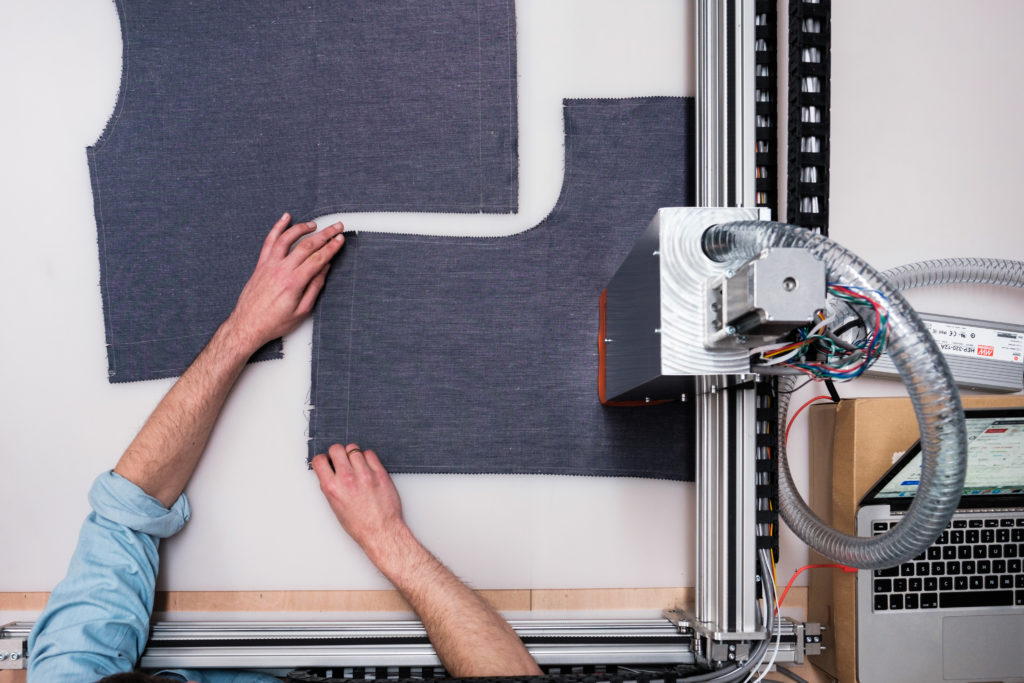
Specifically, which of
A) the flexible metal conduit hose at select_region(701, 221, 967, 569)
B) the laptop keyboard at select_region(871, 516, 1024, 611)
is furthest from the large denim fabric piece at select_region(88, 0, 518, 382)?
the laptop keyboard at select_region(871, 516, 1024, 611)

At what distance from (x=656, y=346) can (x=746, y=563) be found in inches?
23.8

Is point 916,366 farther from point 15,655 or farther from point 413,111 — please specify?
point 15,655

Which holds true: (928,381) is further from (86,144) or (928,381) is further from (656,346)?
(86,144)

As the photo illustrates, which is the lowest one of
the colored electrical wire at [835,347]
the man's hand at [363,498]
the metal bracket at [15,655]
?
the metal bracket at [15,655]

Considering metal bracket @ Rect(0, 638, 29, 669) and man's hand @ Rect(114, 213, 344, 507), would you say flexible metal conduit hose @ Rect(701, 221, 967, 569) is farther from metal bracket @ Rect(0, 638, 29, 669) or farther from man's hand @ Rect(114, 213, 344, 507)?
metal bracket @ Rect(0, 638, 29, 669)

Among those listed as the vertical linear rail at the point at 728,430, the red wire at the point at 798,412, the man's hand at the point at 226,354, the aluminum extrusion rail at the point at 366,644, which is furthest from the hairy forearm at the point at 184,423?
the red wire at the point at 798,412

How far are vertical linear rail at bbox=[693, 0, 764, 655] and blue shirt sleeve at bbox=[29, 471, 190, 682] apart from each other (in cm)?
117

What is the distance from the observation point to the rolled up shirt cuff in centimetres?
133

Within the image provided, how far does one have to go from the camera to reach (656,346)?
93 cm

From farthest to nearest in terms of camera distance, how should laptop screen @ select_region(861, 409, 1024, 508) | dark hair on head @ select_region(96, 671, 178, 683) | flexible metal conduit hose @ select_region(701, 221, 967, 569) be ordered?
laptop screen @ select_region(861, 409, 1024, 508), dark hair on head @ select_region(96, 671, 178, 683), flexible metal conduit hose @ select_region(701, 221, 967, 569)

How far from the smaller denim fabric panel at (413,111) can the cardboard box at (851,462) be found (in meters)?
0.87

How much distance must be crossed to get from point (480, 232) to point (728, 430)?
0.71 meters

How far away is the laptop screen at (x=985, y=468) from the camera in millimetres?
1201

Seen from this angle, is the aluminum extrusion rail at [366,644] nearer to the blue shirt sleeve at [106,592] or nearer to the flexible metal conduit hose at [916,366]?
the blue shirt sleeve at [106,592]
